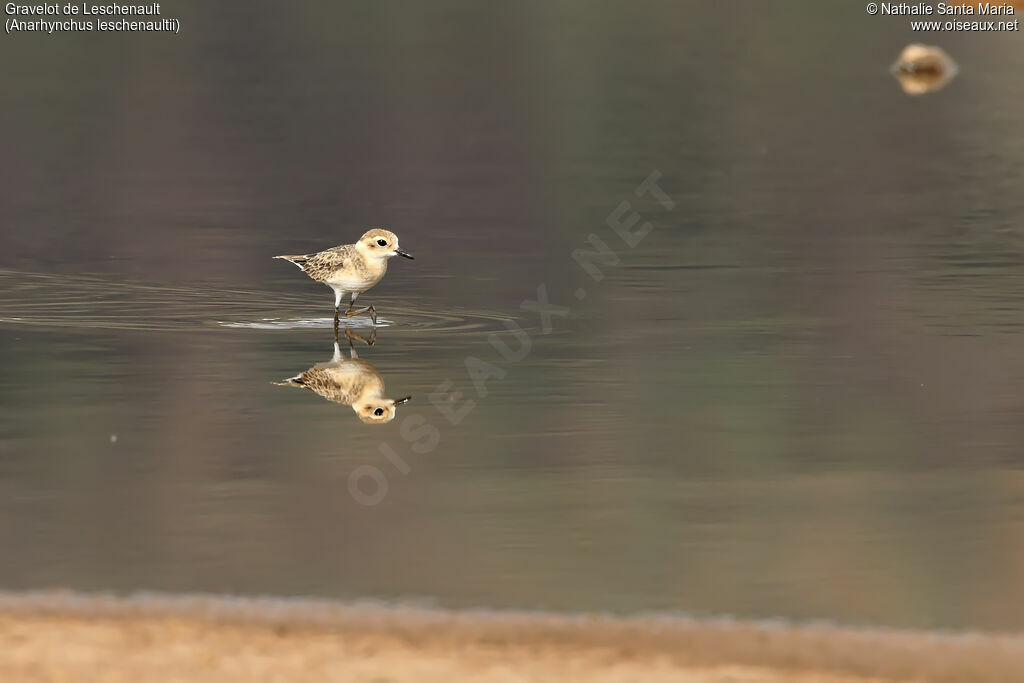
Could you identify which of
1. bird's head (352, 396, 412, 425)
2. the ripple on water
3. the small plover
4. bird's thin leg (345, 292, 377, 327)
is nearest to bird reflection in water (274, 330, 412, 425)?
bird's head (352, 396, 412, 425)

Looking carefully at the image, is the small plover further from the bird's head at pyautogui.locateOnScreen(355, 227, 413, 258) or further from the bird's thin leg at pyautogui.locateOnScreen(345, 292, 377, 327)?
the bird's thin leg at pyautogui.locateOnScreen(345, 292, 377, 327)

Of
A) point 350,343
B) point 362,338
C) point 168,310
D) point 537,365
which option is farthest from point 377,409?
point 168,310

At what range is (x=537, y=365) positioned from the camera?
52.0 ft

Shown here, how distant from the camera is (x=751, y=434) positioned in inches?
538

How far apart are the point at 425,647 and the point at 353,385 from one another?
19.2ft

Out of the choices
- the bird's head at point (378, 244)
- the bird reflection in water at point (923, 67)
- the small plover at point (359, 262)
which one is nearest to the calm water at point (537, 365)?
the small plover at point (359, 262)

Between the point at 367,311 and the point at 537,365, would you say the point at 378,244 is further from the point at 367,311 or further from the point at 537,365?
the point at 537,365

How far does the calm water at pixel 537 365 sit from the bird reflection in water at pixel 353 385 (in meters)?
0.12

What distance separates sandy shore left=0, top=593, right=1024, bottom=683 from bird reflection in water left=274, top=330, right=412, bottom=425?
437cm

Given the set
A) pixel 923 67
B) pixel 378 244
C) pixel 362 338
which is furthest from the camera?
pixel 923 67

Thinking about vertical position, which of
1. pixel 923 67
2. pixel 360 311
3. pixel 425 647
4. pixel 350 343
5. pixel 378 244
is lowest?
pixel 425 647

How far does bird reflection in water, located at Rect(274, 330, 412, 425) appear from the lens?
565 inches

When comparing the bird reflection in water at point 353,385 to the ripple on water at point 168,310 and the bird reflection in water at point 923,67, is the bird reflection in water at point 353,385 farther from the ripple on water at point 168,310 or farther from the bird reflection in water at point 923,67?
the bird reflection in water at point 923,67

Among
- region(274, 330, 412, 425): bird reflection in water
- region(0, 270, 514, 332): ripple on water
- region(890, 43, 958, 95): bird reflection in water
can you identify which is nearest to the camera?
region(274, 330, 412, 425): bird reflection in water
